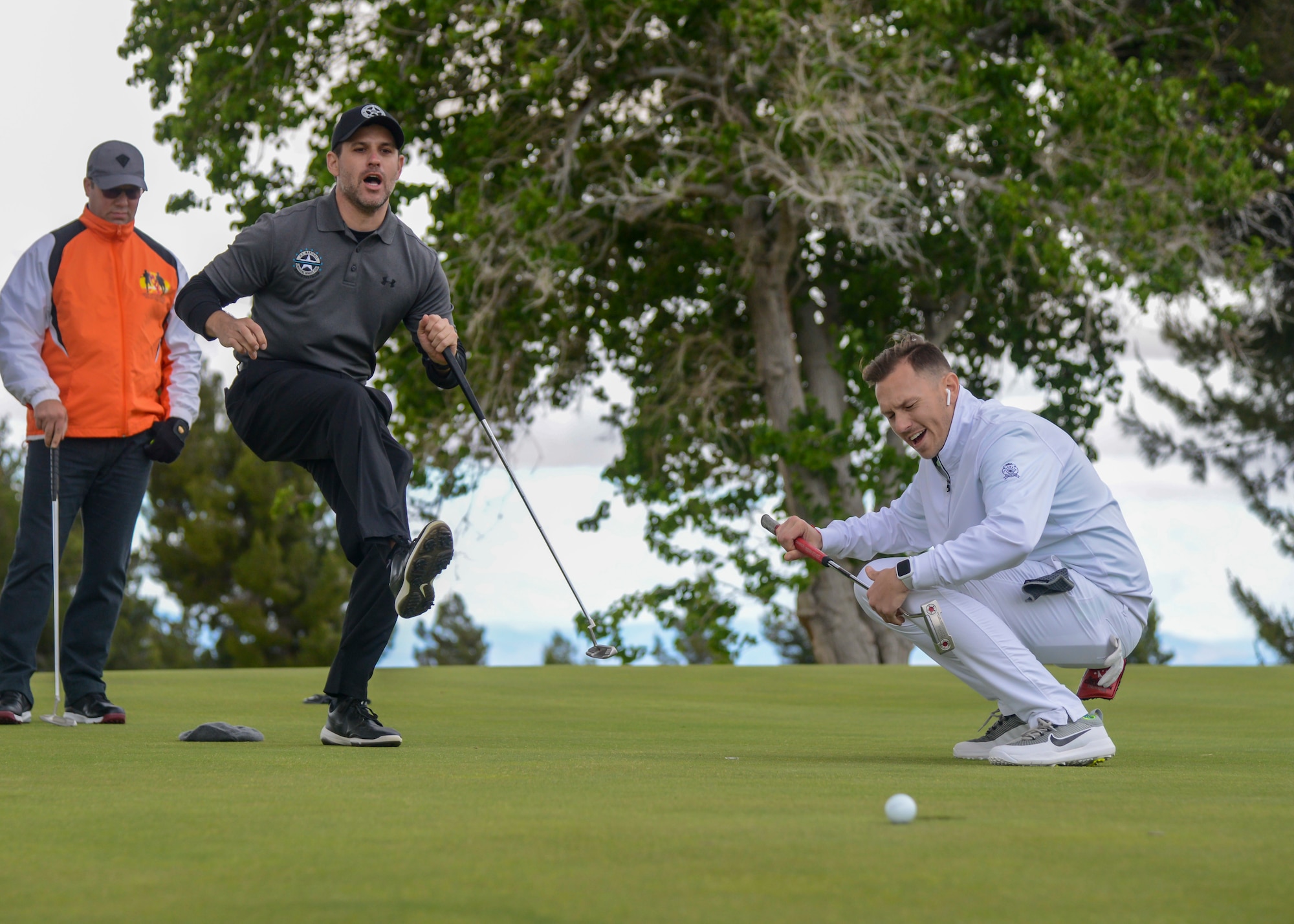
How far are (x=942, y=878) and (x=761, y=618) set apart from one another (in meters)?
15.4

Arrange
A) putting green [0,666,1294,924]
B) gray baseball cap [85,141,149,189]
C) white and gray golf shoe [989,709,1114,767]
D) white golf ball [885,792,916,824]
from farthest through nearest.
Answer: gray baseball cap [85,141,149,189] → white and gray golf shoe [989,709,1114,767] → white golf ball [885,792,916,824] → putting green [0,666,1294,924]

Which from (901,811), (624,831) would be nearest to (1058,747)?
(901,811)

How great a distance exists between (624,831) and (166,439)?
3.63 meters

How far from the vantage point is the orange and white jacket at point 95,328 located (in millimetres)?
5332

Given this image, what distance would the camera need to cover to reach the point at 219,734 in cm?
470

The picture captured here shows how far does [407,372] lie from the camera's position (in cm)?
1578

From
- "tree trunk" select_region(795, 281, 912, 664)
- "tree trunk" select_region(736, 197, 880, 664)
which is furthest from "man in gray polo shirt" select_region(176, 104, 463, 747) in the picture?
"tree trunk" select_region(736, 197, 880, 664)

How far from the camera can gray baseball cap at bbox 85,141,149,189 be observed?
17.6ft

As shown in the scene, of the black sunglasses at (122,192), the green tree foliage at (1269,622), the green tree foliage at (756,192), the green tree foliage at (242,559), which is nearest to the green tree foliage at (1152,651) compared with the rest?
the green tree foliage at (1269,622)

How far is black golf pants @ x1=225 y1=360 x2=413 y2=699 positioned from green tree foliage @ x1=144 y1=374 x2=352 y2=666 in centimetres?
2955

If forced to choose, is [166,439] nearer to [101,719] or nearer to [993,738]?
[101,719]

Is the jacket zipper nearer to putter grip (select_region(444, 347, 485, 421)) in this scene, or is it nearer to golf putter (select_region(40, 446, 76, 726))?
putter grip (select_region(444, 347, 485, 421))

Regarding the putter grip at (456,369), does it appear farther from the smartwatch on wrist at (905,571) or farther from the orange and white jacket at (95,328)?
the smartwatch on wrist at (905,571)

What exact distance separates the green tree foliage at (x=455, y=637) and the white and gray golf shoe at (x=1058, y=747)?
136 feet
